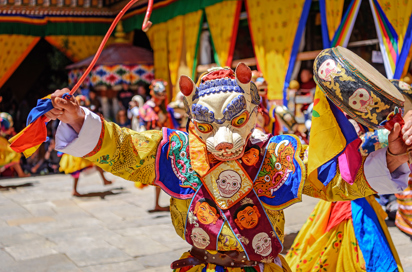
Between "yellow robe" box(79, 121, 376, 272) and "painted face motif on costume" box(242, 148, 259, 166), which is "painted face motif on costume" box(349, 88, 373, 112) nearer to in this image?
"yellow robe" box(79, 121, 376, 272)

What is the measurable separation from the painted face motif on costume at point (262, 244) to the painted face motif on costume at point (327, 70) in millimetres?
729

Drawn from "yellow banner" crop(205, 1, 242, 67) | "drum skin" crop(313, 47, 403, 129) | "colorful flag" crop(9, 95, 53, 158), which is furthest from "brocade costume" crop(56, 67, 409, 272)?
"yellow banner" crop(205, 1, 242, 67)

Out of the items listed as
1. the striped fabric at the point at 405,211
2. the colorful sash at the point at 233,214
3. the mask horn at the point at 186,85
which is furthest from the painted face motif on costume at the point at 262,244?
the striped fabric at the point at 405,211

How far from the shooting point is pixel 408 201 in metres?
4.50

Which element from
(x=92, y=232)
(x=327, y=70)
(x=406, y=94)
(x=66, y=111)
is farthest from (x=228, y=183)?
(x=92, y=232)

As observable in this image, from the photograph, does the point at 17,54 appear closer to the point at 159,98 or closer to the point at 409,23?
the point at 159,98

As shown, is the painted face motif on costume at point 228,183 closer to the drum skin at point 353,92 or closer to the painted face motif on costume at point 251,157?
the painted face motif on costume at point 251,157

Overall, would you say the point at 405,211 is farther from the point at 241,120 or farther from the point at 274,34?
the point at 274,34

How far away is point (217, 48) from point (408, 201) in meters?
5.82

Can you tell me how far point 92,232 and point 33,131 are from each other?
3.57 m

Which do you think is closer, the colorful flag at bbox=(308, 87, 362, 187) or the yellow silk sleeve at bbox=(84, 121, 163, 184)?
the colorful flag at bbox=(308, 87, 362, 187)

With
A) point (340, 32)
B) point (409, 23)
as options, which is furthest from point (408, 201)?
point (340, 32)

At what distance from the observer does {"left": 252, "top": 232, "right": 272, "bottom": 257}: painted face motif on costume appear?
6.74ft

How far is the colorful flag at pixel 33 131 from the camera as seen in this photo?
5.97ft
